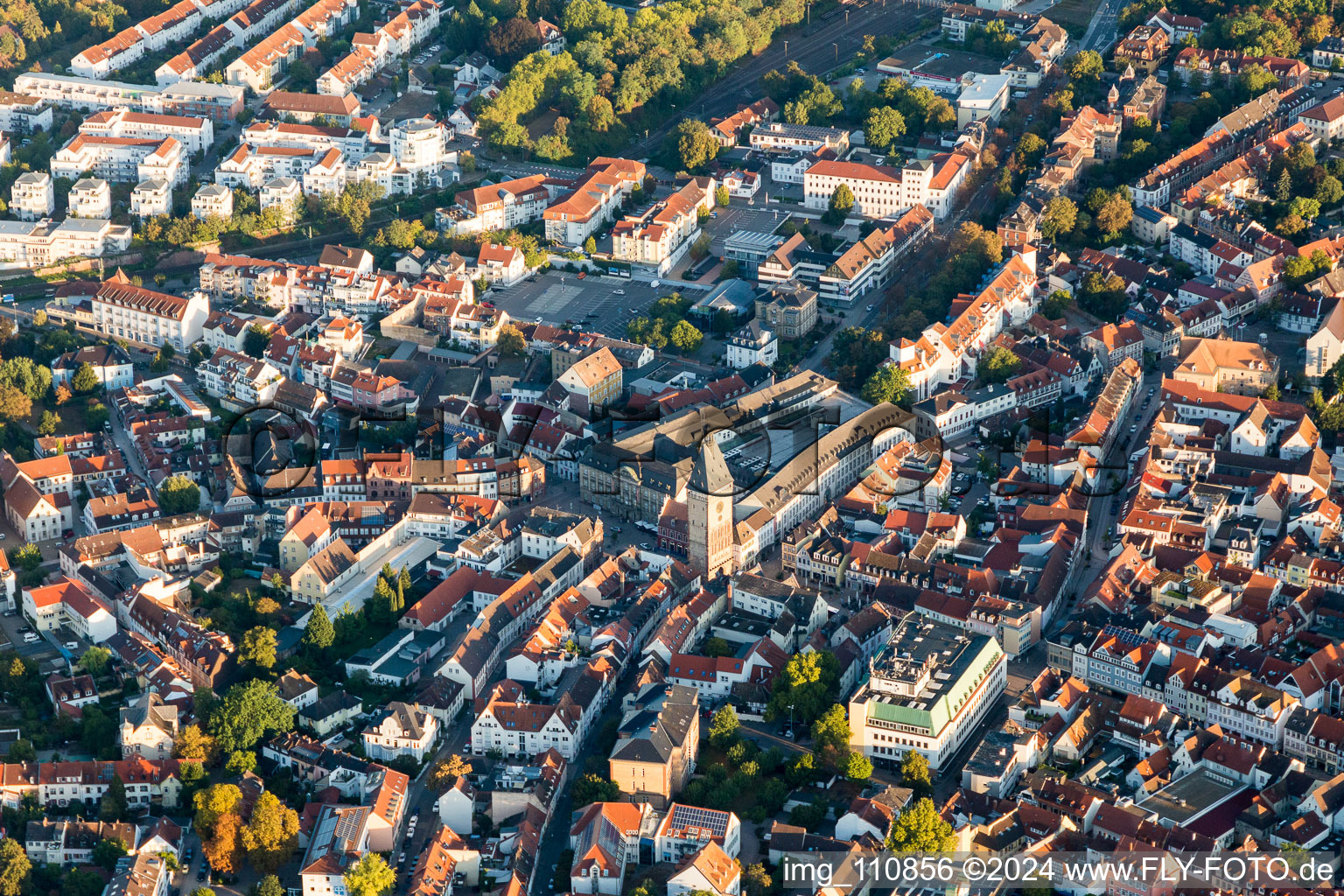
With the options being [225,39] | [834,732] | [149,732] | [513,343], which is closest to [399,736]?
[149,732]

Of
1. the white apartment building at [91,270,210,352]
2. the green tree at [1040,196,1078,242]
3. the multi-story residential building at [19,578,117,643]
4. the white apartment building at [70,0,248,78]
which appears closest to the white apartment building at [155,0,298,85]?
the white apartment building at [70,0,248,78]

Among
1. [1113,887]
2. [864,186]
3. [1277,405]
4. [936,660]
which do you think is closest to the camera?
[1113,887]

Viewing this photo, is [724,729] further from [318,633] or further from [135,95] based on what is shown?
[135,95]

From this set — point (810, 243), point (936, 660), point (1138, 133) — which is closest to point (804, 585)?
point (936, 660)

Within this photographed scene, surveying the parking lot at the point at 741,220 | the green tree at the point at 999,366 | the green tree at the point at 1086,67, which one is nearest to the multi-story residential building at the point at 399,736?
the green tree at the point at 999,366

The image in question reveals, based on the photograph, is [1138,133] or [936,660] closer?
[936,660]

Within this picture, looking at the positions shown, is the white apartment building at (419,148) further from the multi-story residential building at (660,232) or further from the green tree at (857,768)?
the green tree at (857,768)

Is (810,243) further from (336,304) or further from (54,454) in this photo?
(54,454)

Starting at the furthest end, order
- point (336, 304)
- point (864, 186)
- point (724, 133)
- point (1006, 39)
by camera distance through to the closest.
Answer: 1. point (1006, 39)
2. point (724, 133)
3. point (864, 186)
4. point (336, 304)
